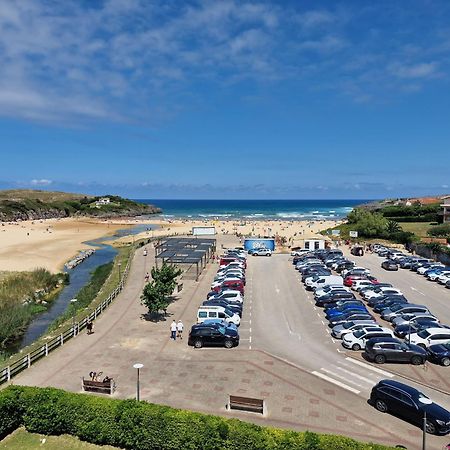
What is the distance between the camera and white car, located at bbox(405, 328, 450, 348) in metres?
25.4

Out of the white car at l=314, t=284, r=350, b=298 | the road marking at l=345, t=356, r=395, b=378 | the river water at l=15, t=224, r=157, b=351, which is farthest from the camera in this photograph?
the white car at l=314, t=284, r=350, b=298

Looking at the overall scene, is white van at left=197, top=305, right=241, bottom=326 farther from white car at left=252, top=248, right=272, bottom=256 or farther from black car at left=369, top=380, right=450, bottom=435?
white car at left=252, top=248, right=272, bottom=256

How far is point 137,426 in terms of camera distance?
49.5ft

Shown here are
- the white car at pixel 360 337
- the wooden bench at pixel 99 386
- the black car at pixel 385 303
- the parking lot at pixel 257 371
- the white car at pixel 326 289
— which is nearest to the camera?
the parking lot at pixel 257 371

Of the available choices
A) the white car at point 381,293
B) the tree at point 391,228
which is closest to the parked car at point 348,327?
the white car at point 381,293

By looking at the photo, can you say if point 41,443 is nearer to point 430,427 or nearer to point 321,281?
point 430,427

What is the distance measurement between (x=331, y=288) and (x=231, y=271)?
36.6ft

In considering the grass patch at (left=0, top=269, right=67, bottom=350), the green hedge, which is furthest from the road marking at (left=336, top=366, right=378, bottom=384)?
the grass patch at (left=0, top=269, right=67, bottom=350)

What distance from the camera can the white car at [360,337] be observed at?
82.5 ft

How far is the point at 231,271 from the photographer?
147 ft

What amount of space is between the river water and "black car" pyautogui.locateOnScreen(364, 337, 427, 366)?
928 inches

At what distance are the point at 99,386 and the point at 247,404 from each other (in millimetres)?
6620

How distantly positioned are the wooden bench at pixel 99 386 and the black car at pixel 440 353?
16502mm

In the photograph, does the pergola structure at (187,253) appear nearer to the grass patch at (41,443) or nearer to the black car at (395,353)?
the black car at (395,353)
